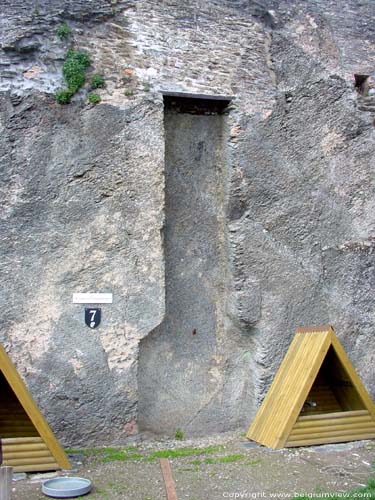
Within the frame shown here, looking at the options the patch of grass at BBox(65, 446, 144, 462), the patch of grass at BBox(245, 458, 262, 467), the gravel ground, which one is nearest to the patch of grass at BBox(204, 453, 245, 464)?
the gravel ground

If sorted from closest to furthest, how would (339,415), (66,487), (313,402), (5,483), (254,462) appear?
(5,483)
(66,487)
(254,462)
(339,415)
(313,402)

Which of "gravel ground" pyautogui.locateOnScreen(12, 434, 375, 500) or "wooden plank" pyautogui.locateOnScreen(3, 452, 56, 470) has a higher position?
"wooden plank" pyautogui.locateOnScreen(3, 452, 56, 470)

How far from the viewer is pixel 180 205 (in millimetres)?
6012

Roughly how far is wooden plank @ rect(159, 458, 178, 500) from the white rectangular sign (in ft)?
4.48

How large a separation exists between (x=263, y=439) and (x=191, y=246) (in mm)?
1836

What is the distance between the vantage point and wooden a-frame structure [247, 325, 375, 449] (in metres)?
5.23

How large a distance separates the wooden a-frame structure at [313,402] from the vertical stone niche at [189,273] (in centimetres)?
68

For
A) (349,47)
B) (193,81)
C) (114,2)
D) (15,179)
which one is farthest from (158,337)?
(349,47)

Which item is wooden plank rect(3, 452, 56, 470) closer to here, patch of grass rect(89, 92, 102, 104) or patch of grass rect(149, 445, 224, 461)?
patch of grass rect(149, 445, 224, 461)

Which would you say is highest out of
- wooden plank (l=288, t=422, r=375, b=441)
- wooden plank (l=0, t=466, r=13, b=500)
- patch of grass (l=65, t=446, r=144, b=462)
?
wooden plank (l=0, t=466, r=13, b=500)

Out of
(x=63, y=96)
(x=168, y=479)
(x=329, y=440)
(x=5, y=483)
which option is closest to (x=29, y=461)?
(x=168, y=479)

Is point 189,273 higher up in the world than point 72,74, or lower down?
lower down

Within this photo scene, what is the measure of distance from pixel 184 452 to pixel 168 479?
2.52ft

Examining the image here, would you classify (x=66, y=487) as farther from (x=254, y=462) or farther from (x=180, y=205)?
(x=180, y=205)
